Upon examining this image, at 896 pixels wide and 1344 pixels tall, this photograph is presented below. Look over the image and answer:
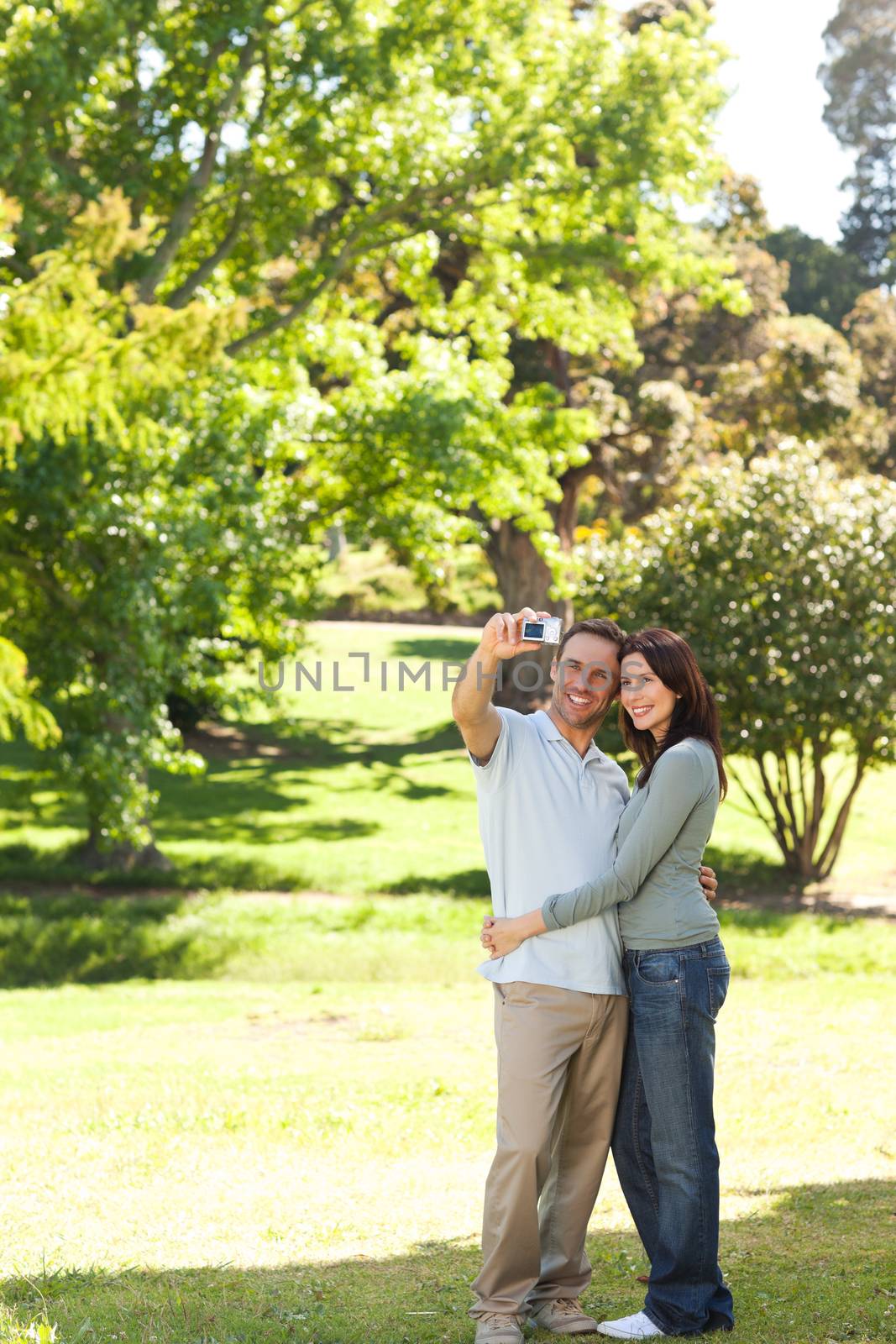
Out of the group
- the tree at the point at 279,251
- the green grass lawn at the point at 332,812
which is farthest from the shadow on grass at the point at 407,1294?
the green grass lawn at the point at 332,812

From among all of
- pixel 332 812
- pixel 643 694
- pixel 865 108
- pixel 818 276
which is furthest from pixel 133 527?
pixel 865 108

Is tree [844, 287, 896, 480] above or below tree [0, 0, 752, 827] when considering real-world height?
above

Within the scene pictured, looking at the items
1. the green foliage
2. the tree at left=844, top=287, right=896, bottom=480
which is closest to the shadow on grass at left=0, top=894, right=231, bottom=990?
the green foliage

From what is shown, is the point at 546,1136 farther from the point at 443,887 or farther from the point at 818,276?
the point at 818,276

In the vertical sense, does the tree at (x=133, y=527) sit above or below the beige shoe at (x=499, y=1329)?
above

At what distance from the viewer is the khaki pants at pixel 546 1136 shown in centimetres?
391

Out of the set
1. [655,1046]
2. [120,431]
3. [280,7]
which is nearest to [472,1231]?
[655,1046]

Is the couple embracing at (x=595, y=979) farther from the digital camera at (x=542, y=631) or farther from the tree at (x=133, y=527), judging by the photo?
the tree at (x=133, y=527)

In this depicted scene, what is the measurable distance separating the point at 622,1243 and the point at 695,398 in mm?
25347

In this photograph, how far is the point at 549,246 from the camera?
1711 cm

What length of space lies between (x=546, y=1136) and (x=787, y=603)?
478 inches

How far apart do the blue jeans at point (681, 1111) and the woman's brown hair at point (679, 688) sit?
575 millimetres

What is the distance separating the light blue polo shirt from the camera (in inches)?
157

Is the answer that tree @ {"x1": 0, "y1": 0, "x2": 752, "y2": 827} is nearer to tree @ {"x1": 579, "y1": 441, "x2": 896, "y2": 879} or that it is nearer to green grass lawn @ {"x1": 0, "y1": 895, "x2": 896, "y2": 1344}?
tree @ {"x1": 579, "y1": 441, "x2": 896, "y2": 879}
